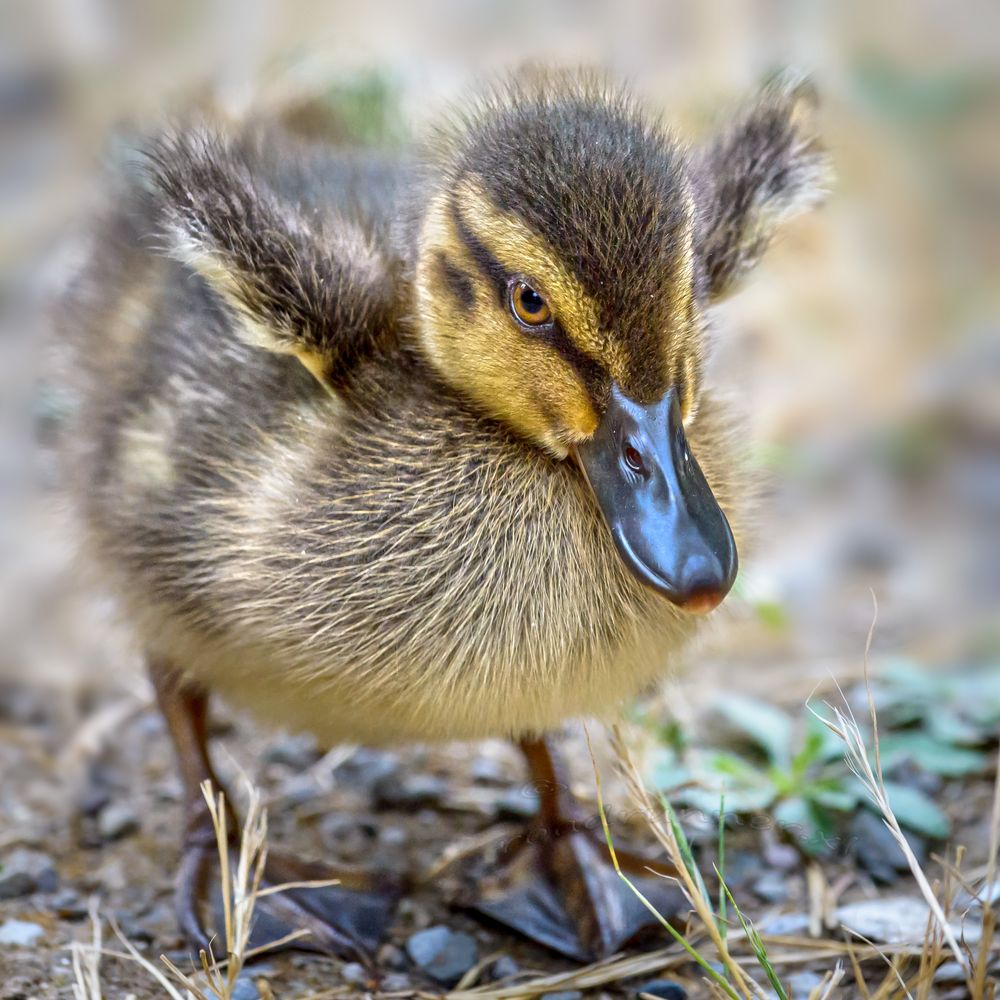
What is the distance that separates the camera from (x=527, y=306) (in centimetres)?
180

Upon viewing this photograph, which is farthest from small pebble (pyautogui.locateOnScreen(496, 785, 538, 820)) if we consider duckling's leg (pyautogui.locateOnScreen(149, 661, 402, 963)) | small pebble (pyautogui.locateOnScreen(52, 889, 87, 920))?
small pebble (pyautogui.locateOnScreen(52, 889, 87, 920))

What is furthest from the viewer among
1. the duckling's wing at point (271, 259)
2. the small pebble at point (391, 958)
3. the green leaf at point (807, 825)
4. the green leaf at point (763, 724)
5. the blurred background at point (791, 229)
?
the blurred background at point (791, 229)

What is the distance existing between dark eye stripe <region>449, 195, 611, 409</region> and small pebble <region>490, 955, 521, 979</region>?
37.4 inches

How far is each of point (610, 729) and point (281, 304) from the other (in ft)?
2.83

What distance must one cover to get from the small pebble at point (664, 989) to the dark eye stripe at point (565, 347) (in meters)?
0.92

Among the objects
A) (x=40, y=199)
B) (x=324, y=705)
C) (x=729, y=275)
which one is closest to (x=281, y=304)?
(x=324, y=705)

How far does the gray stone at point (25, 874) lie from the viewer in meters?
2.21

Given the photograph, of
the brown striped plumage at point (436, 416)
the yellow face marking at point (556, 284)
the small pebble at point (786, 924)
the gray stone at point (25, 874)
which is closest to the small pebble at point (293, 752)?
the gray stone at point (25, 874)

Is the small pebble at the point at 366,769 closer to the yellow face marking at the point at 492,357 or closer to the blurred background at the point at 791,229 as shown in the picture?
the blurred background at the point at 791,229

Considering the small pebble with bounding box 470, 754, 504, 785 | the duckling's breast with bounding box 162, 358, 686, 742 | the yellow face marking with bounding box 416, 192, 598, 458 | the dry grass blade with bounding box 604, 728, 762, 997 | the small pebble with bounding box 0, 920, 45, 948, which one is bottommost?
the small pebble with bounding box 470, 754, 504, 785

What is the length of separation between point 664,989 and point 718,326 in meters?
1.10

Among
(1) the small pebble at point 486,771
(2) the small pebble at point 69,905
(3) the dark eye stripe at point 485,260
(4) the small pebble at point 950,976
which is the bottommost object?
(1) the small pebble at point 486,771

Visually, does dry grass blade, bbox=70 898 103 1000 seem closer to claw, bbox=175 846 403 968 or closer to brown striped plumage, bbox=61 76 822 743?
claw, bbox=175 846 403 968

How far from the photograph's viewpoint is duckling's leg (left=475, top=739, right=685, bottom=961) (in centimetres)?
215
